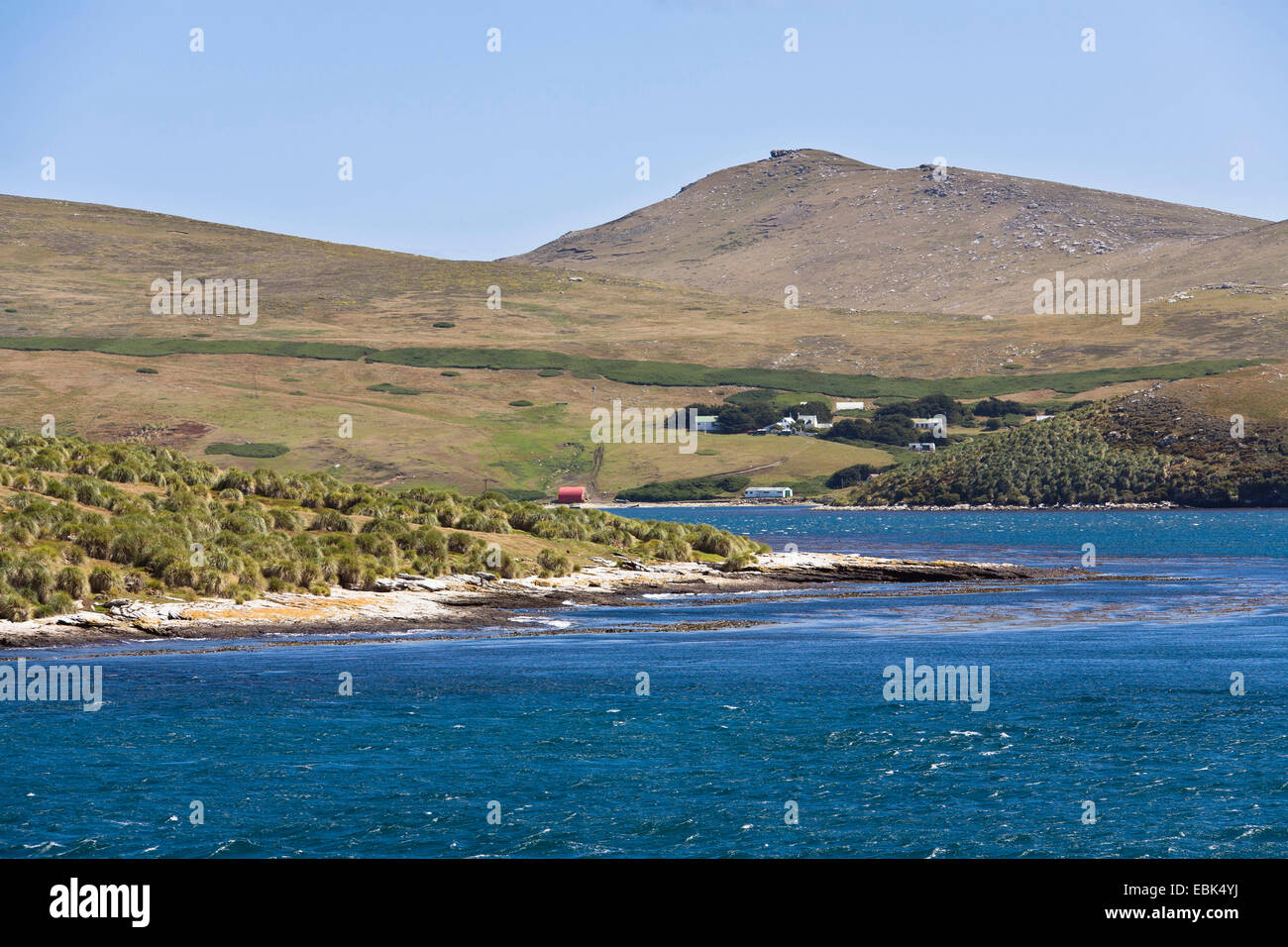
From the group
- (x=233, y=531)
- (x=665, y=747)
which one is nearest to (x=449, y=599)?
(x=233, y=531)

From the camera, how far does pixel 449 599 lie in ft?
180

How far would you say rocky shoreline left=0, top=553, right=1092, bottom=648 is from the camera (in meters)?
45.0

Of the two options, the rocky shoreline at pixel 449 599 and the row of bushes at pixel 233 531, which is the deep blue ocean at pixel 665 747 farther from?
the row of bushes at pixel 233 531

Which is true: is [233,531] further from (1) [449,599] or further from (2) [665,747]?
(2) [665,747]

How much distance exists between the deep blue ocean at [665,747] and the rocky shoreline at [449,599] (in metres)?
2.20

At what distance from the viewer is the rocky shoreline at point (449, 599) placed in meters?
45.0

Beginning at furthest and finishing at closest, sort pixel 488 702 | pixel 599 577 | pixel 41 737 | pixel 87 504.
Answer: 1. pixel 599 577
2. pixel 87 504
3. pixel 488 702
4. pixel 41 737

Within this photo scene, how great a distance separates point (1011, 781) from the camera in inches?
1021

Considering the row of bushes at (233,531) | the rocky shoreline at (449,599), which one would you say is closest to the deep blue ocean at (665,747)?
the rocky shoreline at (449,599)
